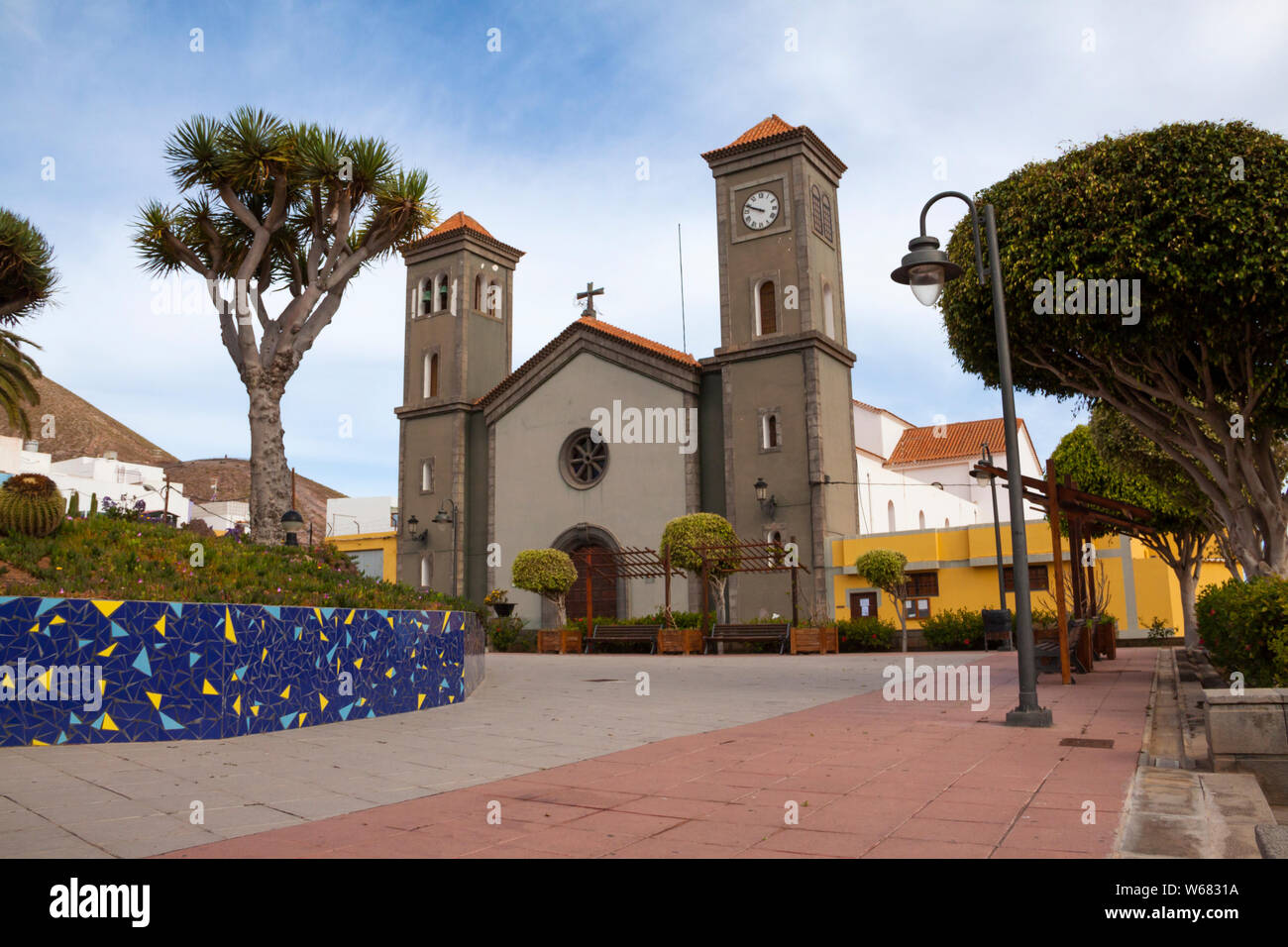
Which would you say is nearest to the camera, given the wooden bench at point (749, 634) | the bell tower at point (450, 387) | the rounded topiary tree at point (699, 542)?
the wooden bench at point (749, 634)

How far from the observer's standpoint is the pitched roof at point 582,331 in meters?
31.7

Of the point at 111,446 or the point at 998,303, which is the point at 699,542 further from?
the point at 111,446

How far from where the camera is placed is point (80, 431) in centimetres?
12250

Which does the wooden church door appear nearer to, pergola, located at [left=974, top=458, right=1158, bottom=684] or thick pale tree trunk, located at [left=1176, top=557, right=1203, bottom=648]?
thick pale tree trunk, located at [left=1176, top=557, right=1203, bottom=648]

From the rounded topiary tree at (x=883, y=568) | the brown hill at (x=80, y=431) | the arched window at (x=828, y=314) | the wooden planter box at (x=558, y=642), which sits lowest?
the wooden planter box at (x=558, y=642)

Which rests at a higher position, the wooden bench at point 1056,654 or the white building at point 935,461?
the white building at point 935,461

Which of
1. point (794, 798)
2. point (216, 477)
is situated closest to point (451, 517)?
point (794, 798)

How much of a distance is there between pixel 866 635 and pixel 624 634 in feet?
22.1

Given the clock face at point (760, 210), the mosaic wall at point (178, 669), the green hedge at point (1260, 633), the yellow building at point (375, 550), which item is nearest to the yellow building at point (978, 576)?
the clock face at point (760, 210)

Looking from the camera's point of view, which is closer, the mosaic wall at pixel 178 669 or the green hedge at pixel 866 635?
the mosaic wall at pixel 178 669

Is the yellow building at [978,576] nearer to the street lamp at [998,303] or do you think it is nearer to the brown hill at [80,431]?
the street lamp at [998,303]

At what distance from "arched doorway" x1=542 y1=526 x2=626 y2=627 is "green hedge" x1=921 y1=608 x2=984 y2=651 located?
430 inches

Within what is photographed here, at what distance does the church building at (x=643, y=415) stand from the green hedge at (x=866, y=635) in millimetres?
2519
